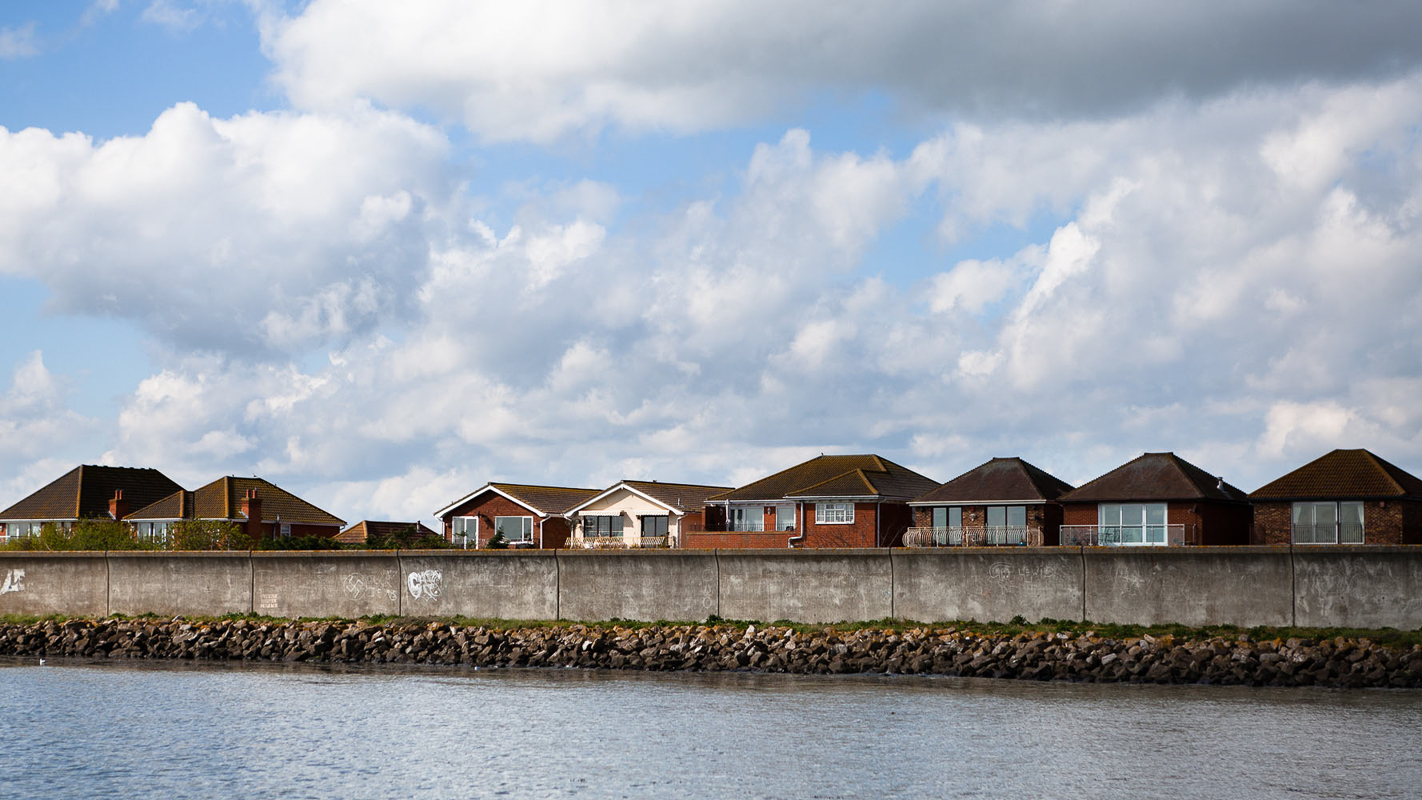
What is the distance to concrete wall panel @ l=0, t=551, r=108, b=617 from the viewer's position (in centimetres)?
5325

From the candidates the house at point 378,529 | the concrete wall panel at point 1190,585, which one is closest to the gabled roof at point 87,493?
the house at point 378,529

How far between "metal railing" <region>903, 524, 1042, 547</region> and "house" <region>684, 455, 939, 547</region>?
147 inches

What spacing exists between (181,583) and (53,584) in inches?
249

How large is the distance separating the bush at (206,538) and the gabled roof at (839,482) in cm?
2218

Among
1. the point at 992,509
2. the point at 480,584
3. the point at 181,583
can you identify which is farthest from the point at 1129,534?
the point at 181,583

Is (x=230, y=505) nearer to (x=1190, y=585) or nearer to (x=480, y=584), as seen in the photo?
(x=480, y=584)

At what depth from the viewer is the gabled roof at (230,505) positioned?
255 ft

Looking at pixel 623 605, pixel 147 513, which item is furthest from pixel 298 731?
pixel 147 513

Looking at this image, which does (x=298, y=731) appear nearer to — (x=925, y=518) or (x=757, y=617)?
(x=757, y=617)

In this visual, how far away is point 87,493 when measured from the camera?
83.7 meters

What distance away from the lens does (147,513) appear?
79625mm

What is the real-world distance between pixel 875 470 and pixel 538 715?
34.3 m

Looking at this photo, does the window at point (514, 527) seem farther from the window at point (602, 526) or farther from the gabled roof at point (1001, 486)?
the gabled roof at point (1001, 486)

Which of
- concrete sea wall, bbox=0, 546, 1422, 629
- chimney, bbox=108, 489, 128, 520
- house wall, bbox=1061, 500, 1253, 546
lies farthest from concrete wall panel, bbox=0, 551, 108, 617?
Result: house wall, bbox=1061, 500, 1253, 546
